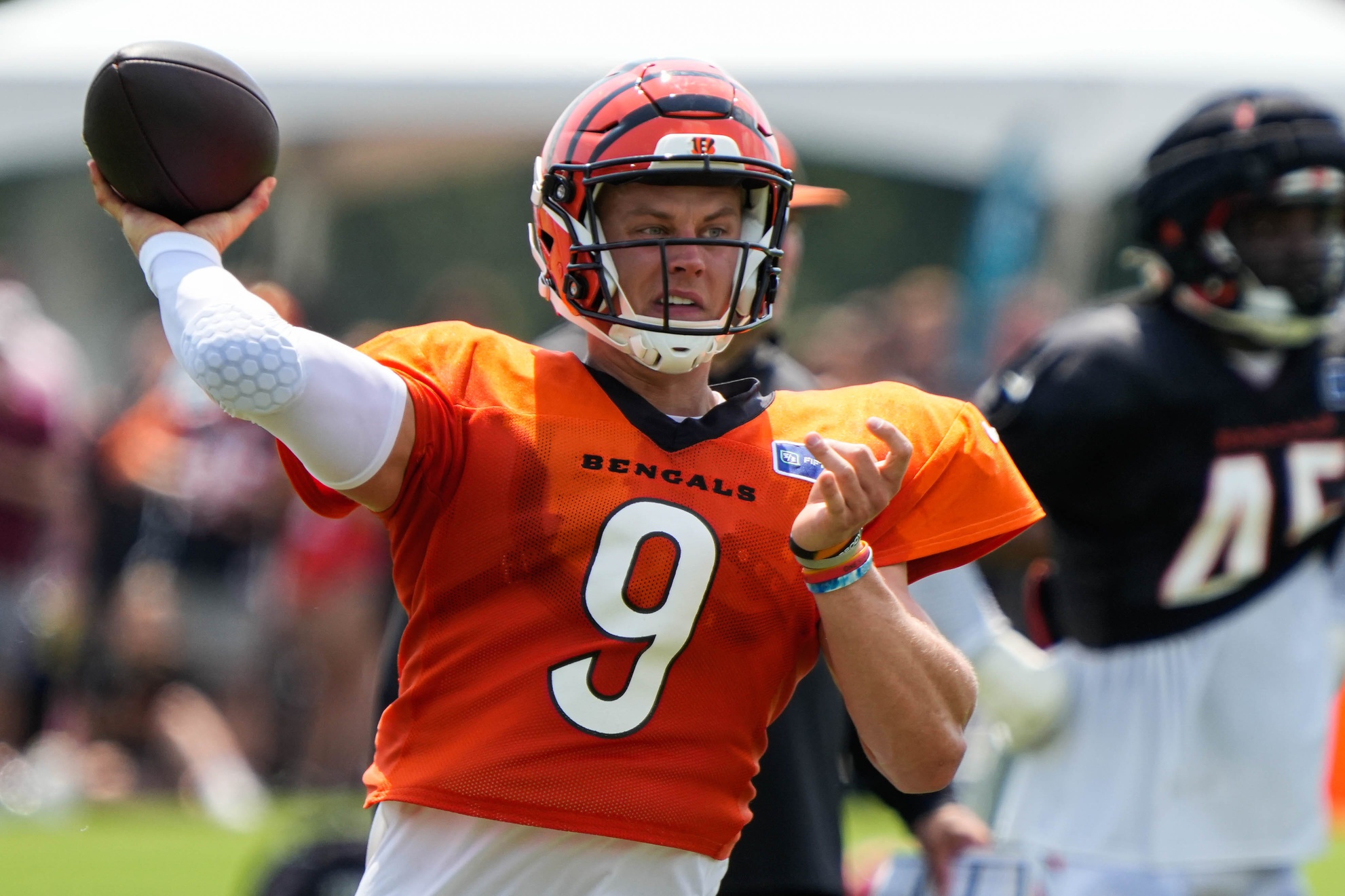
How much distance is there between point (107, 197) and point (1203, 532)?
7.81 ft

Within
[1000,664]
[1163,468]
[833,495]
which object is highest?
[833,495]

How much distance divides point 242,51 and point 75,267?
11.6ft

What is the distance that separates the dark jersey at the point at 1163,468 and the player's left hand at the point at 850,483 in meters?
1.60

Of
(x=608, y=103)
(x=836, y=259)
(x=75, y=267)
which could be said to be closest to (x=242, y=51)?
(x=75, y=267)

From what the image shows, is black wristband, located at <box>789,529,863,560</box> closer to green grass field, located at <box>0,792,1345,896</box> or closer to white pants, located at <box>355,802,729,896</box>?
white pants, located at <box>355,802,729,896</box>

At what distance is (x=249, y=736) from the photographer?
8570mm

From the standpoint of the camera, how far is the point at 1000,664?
3934 millimetres

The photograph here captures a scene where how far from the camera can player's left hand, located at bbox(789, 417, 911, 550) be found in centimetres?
231

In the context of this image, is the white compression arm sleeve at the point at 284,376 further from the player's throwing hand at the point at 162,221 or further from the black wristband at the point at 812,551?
the black wristband at the point at 812,551

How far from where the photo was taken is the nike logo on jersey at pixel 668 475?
2.48 m

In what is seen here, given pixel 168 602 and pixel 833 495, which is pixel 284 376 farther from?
pixel 168 602

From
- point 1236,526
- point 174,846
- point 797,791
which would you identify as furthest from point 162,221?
point 174,846

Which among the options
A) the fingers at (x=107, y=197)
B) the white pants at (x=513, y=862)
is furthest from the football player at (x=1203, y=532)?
the fingers at (x=107, y=197)

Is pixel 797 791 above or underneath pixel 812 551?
underneath
